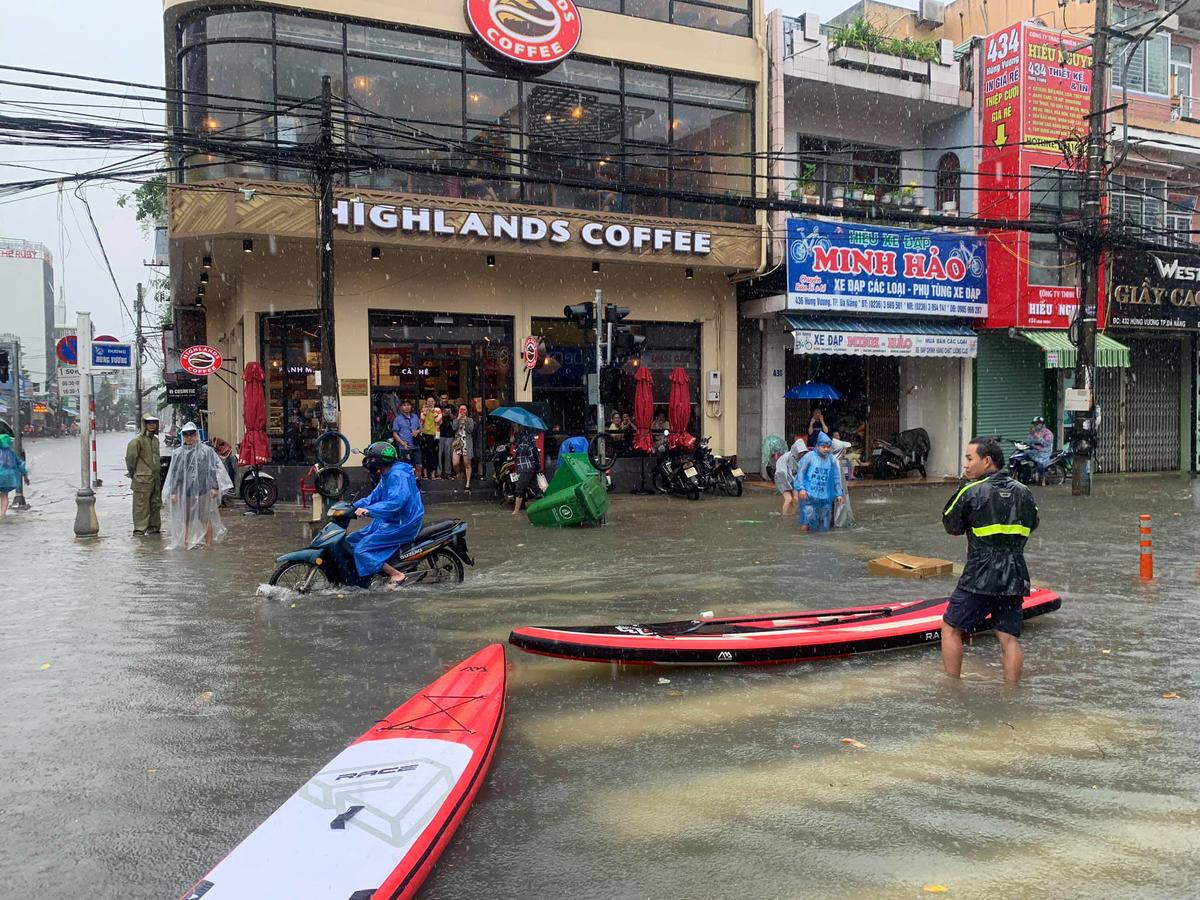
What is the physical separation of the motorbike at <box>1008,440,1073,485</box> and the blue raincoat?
15585 millimetres

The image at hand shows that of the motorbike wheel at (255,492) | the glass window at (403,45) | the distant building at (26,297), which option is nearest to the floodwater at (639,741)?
the motorbike wheel at (255,492)

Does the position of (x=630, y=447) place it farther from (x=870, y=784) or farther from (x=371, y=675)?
(x=870, y=784)

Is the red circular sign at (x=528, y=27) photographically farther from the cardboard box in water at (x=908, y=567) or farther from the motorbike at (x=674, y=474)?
the cardboard box in water at (x=908, y=567)

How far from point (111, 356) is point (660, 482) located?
1051 centimetres

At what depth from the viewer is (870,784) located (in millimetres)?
4730

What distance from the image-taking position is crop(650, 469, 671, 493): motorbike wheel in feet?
63.6

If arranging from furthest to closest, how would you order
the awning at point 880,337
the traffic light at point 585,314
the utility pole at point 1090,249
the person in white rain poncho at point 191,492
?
1. the awning at point 880,337
2. the utility pole at point 1090,249
3. the traffic light at point 585,314
4. the person in white rain poncho at point 191,492

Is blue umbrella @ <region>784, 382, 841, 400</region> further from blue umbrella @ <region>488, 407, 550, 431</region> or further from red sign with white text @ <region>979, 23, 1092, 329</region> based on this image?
blue umbrella @ <region>488, 407, 550, 431</region>

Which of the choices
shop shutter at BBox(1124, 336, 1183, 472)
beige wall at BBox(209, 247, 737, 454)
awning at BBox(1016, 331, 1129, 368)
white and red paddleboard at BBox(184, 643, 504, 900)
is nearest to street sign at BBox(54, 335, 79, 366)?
beige wall at BBox(209, 247, 737, 454)

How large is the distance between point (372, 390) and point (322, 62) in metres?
6.00

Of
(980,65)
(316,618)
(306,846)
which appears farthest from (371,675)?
(980,65)

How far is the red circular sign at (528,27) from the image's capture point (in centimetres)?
1747

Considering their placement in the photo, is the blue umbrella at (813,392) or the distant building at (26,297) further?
the distant building at (26,297)

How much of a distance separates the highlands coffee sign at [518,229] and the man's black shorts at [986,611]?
1297 cm
